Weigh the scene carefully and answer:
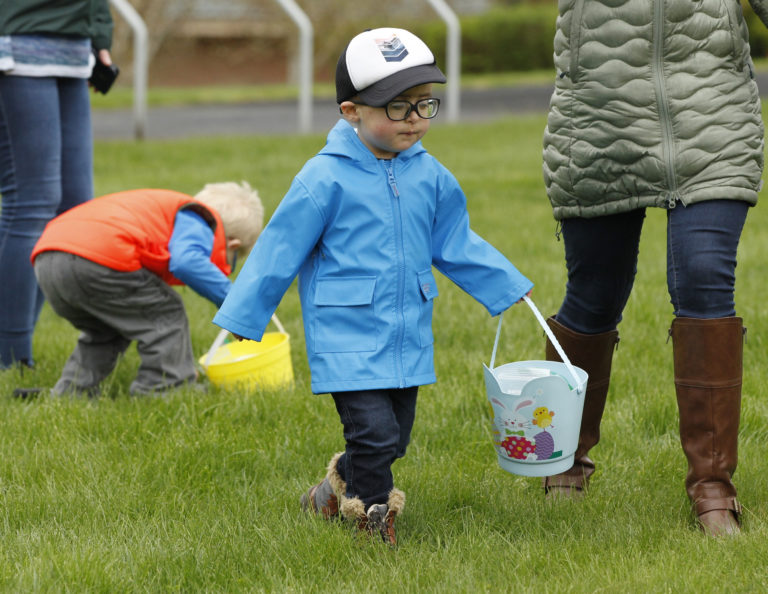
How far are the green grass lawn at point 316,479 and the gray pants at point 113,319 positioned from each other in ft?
0.44

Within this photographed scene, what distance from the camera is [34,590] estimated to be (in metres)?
2.67

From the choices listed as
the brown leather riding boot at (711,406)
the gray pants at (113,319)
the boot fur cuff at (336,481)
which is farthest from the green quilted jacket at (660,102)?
the gray pants at (113,319)

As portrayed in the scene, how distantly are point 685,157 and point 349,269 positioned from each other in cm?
94

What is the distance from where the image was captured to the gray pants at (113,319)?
4309 mm

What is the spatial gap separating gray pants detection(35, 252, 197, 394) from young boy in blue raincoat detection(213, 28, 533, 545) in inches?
61.4

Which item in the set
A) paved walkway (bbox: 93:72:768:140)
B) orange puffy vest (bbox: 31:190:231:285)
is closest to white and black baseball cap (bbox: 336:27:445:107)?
orange puffy vest (bbox: 31:190:231:285)

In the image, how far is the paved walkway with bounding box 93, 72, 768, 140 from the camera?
559 inches

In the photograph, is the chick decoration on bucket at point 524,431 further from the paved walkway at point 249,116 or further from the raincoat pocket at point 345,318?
the paved walkway at point 249,116

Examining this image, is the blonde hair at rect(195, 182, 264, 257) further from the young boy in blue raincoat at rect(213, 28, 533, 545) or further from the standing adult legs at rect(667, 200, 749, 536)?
the standing adult legs at rect(667, 200, 749, 536)

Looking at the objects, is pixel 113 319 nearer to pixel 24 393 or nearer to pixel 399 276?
pixel 24 393

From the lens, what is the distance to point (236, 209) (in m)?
4.59

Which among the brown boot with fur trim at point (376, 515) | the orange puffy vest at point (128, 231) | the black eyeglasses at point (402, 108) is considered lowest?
the brown boot with fur trim at point (376, 515)

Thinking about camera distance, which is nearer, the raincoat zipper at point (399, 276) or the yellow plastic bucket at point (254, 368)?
the raincoat zipper at point (399, 276)

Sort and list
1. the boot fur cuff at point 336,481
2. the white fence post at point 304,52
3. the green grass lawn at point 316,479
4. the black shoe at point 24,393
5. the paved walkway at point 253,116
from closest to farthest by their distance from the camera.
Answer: the green grass lawn at point 316,479 → the boot fur cuff at point 336,481 → the black shoe at point 24,393 → the white fence post at point 304,52 → the paved walkway at point 253,116
